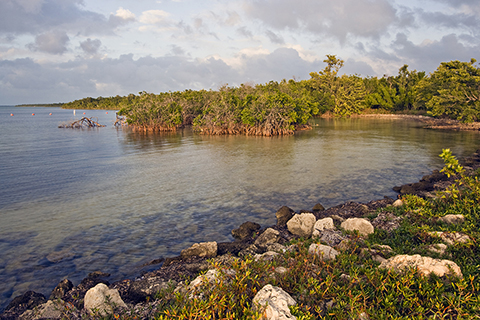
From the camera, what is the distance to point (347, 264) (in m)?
6.24

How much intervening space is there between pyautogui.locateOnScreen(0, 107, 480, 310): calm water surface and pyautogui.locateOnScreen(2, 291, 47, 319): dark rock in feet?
2.38

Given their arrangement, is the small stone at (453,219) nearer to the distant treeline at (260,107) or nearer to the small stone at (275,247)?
the small stone at (275,247)

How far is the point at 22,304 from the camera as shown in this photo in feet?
21.6

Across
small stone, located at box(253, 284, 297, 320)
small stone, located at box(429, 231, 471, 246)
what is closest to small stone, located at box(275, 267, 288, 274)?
small stone, located at box(253, 284, 297, 320)

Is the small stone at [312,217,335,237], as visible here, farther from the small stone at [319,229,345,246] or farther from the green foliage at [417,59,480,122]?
the green foliage at [417,59,480,122]

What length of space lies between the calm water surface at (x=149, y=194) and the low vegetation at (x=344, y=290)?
13.0 ft

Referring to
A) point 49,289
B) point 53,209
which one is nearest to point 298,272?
point 49,289

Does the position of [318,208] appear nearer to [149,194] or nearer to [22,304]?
[149,194]

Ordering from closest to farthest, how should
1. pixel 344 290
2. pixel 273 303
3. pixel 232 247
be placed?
1. pixel 273 303
2. pixel 344 290
3. pixel 232 247

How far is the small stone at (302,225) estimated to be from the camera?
9.87 metres

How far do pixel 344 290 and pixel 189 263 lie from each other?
4278 millimetres

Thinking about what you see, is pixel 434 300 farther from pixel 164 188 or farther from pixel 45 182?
pixel 45 182

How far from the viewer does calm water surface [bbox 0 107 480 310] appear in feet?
30.8

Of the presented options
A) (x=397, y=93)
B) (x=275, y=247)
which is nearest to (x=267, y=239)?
(x=275, y=247)
